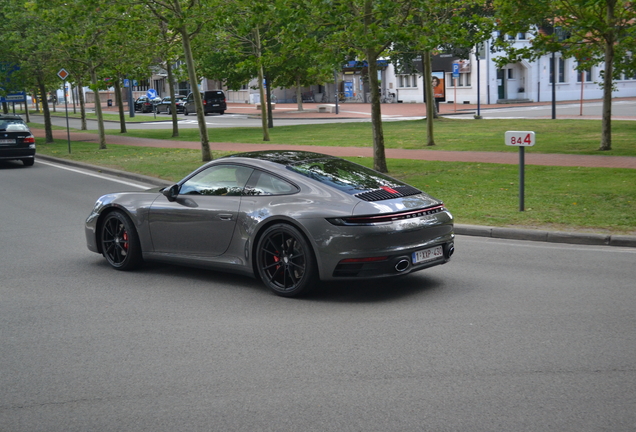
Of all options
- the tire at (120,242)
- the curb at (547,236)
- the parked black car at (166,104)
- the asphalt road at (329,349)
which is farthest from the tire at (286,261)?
the parked black car at (166,104)

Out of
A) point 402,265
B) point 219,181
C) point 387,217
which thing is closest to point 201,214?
point 219,181

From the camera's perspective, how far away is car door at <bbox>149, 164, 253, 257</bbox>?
7902 mm

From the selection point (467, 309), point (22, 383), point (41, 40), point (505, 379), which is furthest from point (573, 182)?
point (41, 40)

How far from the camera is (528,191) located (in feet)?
44.8

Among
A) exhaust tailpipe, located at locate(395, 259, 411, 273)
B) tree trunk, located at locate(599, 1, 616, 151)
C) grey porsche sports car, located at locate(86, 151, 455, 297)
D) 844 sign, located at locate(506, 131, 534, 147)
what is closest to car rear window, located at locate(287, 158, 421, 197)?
grey porsche sports car, located at locate(86, 151, 455, 297)

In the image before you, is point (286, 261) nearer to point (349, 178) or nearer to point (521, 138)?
point (349, 178)

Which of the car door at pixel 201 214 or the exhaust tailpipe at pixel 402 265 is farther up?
the car door at pixel 201 214

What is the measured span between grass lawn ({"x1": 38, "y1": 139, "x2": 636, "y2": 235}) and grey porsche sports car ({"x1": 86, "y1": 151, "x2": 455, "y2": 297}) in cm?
366

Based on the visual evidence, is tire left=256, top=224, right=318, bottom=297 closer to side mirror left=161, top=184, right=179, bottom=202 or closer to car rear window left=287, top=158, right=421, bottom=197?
car rear window left=287, top=158, right=421, bottom=197

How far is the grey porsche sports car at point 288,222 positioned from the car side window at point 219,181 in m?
0.01

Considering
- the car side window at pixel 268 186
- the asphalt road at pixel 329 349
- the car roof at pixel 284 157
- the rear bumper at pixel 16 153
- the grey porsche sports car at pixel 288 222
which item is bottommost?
the asphalt road at pixel 329 349

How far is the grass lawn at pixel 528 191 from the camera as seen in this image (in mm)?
10969

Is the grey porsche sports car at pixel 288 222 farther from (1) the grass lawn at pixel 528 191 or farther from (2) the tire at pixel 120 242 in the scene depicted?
(1) the grass lawn at pixel 528 191

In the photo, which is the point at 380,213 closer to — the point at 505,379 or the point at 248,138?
the point at 505,379
